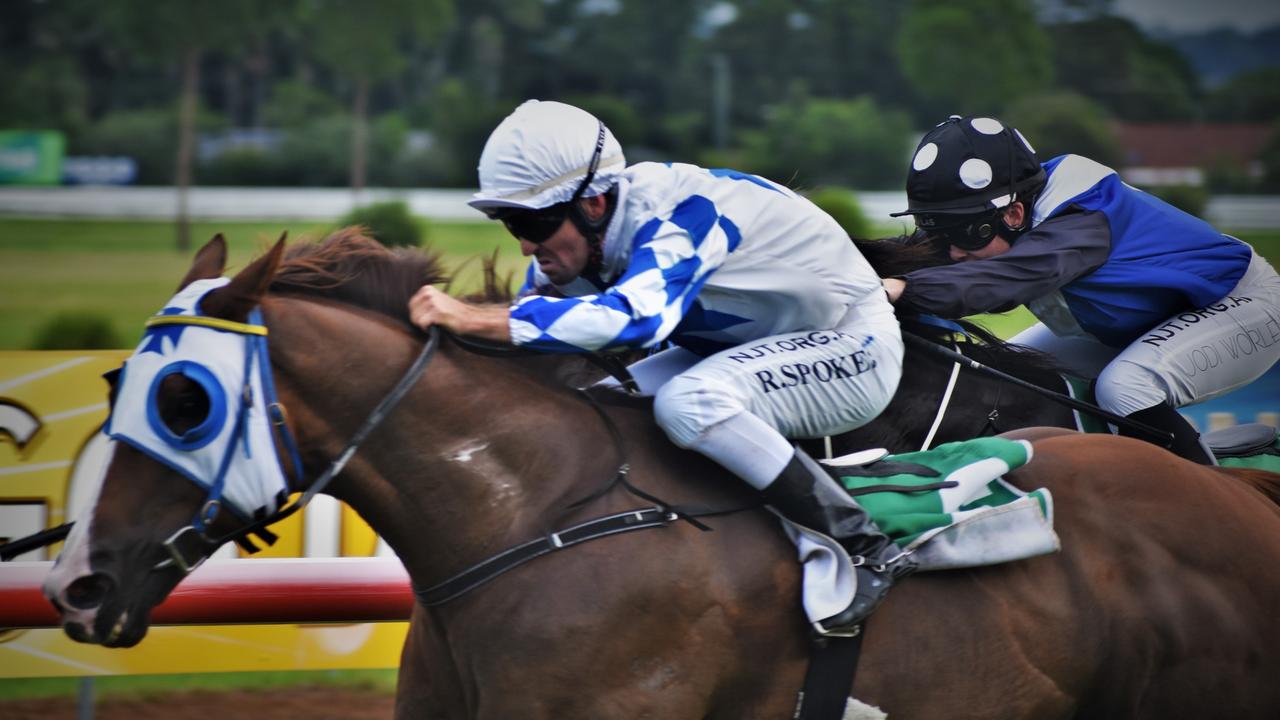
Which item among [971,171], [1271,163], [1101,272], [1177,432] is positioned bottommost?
[1271,163]

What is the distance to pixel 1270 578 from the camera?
3.30 meters

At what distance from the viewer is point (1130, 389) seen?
3773mm

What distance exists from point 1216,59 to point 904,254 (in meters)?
41.4

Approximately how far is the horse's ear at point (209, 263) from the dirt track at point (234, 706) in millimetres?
2989

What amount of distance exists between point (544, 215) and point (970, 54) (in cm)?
2809

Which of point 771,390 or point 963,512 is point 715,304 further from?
point 963,512

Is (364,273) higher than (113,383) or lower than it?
higher

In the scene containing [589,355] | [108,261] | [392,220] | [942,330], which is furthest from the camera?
[108,261]

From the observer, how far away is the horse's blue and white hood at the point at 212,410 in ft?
8.41

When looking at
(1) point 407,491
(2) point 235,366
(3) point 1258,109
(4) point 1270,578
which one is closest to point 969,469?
(4) point 1270,578

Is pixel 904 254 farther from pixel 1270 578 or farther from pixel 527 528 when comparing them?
→ pixel 527 528

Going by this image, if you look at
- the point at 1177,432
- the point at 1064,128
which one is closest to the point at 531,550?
the point at 1177,432

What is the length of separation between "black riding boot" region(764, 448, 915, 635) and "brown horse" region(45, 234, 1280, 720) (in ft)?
0.30

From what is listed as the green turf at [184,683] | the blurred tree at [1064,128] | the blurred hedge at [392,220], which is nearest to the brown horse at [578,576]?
the green turf at [184,683]
